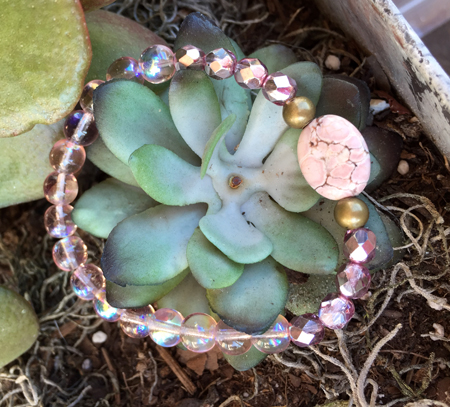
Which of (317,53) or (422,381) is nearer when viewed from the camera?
(422,381)

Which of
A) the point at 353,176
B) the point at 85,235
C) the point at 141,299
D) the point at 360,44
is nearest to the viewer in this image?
the point at 353,176

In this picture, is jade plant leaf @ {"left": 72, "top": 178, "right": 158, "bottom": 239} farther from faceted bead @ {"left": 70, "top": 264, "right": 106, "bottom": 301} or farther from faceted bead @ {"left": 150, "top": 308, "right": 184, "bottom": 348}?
faceted bead @ {"left": 150, "top": 308, "right": 184, "bottom": 348}

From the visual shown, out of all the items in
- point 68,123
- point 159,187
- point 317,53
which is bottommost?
point 68,123

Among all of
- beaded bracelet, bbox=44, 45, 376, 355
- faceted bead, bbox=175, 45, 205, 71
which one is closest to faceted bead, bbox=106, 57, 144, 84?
beaded bracelet, bbox=44, 45, 376, 355

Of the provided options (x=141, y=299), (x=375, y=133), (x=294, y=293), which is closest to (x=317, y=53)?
(x=375, y=133)

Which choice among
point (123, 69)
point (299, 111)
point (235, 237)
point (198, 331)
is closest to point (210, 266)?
point (235, 237)

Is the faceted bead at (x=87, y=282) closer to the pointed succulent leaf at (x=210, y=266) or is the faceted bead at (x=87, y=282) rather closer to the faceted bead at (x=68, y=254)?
the faceted bead at (x=68, y=254)

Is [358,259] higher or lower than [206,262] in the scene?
higher

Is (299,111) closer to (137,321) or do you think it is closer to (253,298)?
(253,298)

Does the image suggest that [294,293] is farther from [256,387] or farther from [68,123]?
[68,123]
